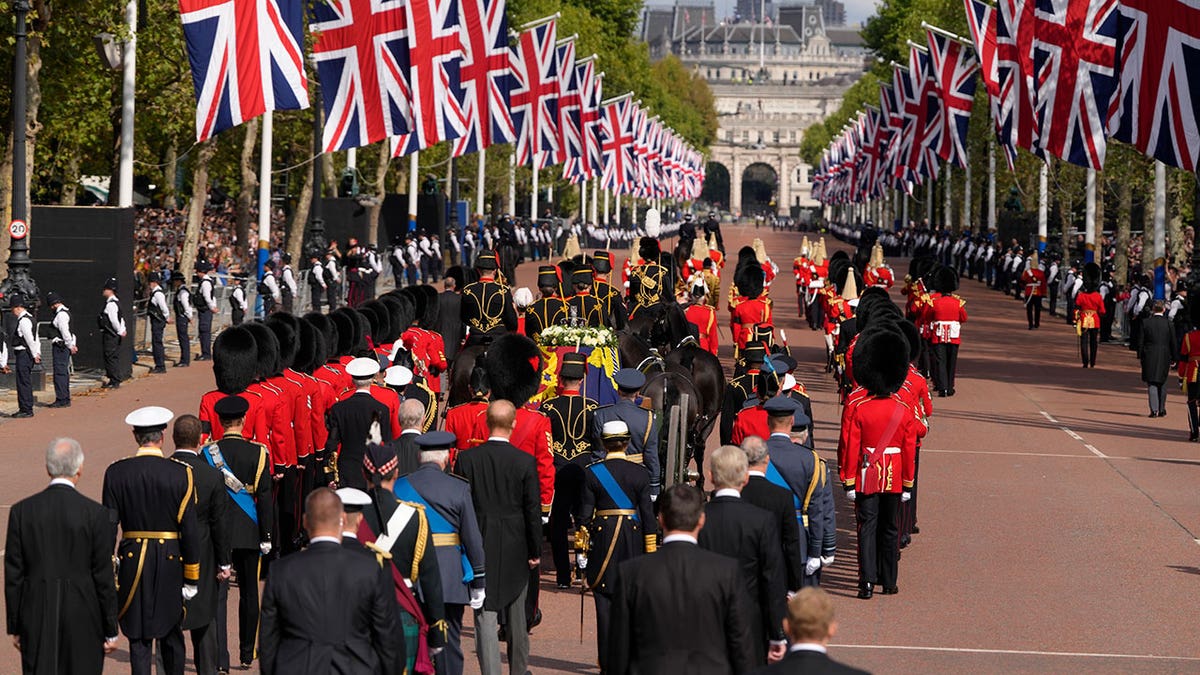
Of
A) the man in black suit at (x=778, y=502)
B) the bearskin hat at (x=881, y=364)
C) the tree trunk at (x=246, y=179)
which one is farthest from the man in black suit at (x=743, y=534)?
the tree trunk at (x=246, y=179)

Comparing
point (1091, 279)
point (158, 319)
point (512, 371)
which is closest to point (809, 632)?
point (512, 371)

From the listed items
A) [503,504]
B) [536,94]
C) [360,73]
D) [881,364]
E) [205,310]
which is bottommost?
[205,310]

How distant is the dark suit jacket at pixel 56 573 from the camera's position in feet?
28.5

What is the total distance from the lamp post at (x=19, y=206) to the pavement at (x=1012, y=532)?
157 cm

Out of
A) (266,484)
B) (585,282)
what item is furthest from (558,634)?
(585,282)

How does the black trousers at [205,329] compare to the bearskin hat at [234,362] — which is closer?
the bearskin hat at [234,362]

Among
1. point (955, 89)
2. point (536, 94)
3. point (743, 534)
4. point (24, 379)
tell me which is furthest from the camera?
point (536, 94)

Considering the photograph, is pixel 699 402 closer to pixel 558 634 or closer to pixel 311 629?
pixel 558 634

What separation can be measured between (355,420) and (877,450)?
11.2 feet

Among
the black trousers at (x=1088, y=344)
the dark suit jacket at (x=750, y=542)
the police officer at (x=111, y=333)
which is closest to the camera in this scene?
the dark suit jacket at (x=750, y=542)

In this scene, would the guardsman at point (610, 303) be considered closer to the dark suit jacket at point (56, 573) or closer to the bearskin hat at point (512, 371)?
the bearskin hat at point (512, 371)

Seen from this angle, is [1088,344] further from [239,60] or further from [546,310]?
[546,310]

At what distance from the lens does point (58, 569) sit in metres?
8.73

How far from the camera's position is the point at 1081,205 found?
63031 millimetres
